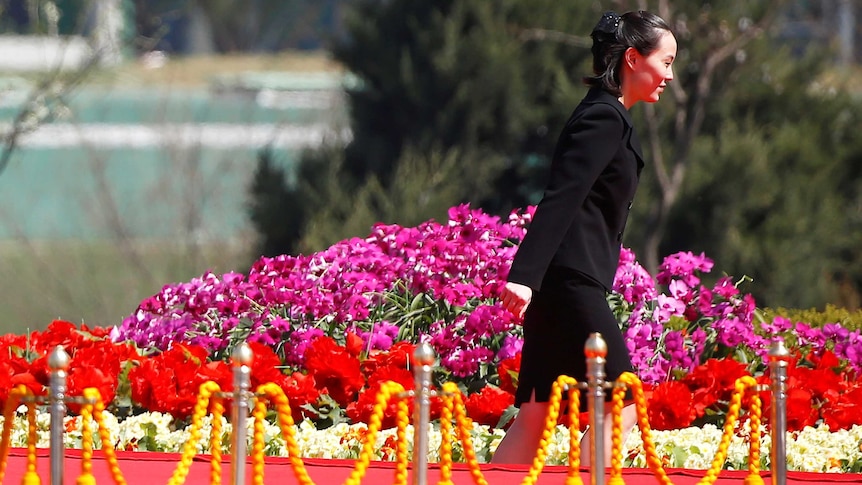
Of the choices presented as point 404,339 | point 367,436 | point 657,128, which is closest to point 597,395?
point 367,436

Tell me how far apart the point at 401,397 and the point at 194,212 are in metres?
11.5

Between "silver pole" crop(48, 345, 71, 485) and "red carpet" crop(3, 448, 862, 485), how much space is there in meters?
0.96

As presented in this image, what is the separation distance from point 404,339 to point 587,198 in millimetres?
1657

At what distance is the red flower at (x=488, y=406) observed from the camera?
499 cm

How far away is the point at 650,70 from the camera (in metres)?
4.15

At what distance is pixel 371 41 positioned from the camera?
1224cm

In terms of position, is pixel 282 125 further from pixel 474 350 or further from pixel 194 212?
pixel 474 350

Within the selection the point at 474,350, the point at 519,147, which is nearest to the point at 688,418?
the point at 474,350

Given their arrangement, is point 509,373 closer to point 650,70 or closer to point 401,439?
point 650,70

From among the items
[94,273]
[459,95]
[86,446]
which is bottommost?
[86,446]

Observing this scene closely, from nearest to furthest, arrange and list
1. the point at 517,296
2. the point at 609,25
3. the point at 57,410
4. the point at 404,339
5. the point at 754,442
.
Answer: the point at 57,410
the point at 754,442
the point at 517,296
the point at 609,25
the point at 404,339

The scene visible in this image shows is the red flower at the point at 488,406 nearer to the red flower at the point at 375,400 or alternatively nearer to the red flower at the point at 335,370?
the red flower at the point at 375,400

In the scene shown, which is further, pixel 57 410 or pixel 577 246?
pixel 577 246

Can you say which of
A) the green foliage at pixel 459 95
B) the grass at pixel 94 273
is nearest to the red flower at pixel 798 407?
the green foliage at pixel 459 95
